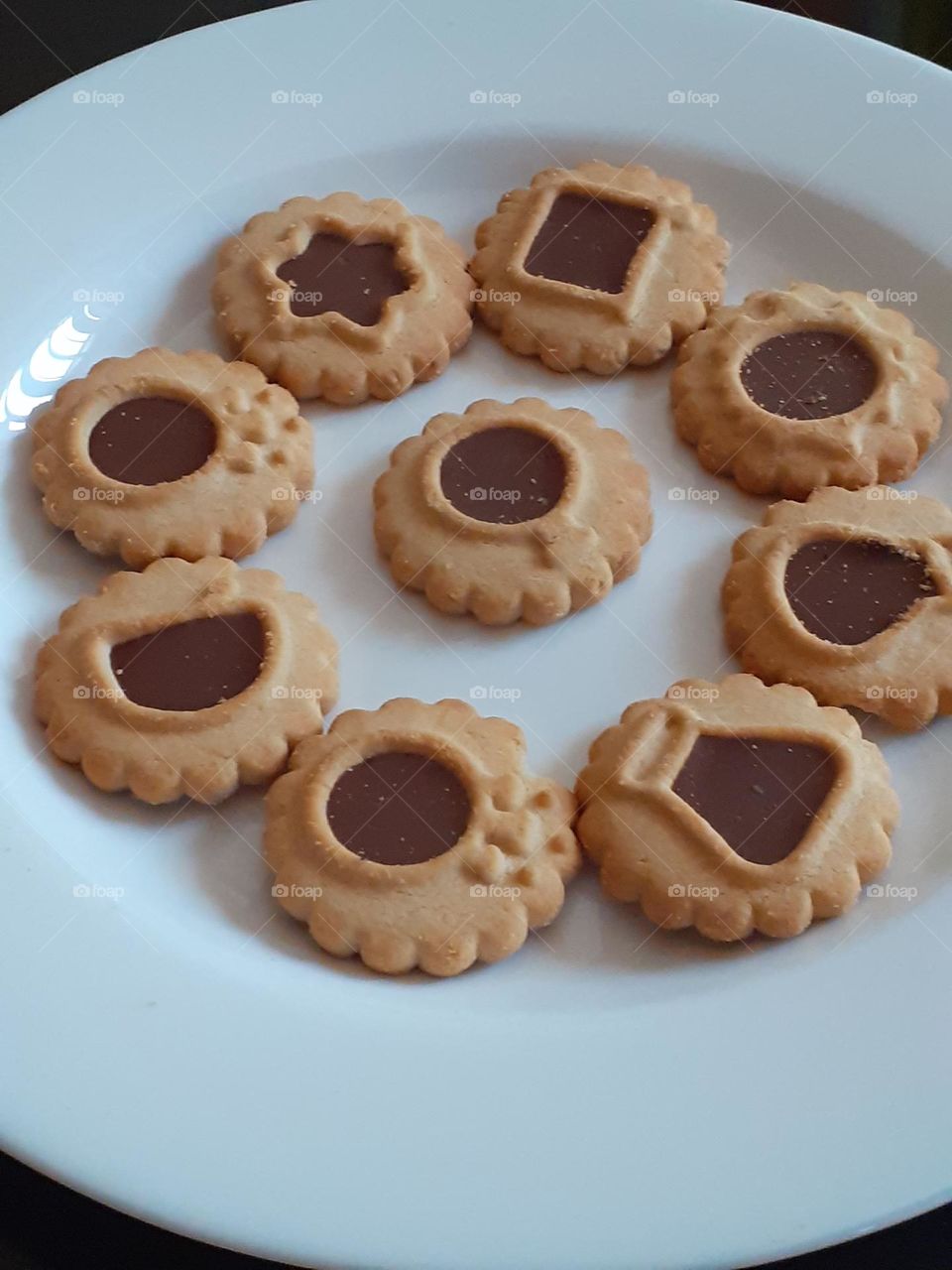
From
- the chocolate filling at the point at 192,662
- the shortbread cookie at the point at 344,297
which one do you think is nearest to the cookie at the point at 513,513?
the shortbread cookie at the point at 344,297

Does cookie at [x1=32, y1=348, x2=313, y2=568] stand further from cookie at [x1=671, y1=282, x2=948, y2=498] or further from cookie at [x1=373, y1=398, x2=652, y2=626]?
cookie at [x1=671, y1=282, x2=948, y2=498]

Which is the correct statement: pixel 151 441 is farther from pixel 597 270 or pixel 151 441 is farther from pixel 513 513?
pixel 597 270

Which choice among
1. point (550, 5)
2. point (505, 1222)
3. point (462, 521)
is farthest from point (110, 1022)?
point (550, 5)

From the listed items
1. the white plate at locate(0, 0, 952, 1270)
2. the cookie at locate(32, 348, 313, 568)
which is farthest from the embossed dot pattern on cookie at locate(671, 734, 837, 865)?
the cookie at locate(32, 348, 313, 568)

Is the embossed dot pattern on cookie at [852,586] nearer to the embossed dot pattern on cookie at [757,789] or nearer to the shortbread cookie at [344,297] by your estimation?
the embossed dot pattern on cookie at [757,789]

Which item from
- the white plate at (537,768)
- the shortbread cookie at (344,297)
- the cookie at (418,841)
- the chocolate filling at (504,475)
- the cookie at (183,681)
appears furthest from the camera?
the shortbread cookie at (344,297)
